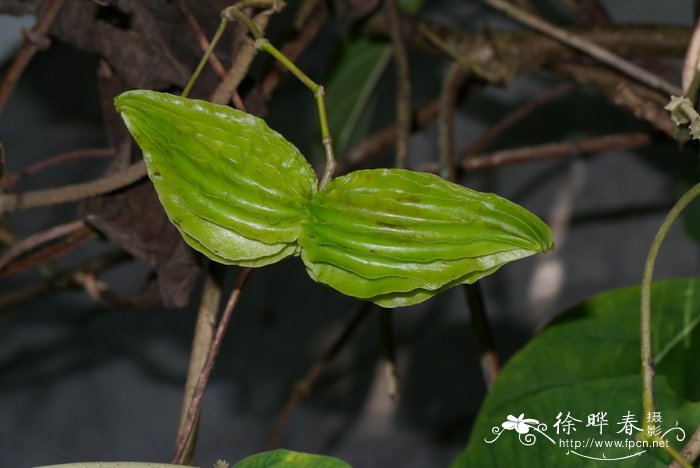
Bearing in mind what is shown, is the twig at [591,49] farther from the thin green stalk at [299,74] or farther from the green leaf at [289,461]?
the green leaf at [289,461]

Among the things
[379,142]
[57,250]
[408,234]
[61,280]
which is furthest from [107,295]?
[408,234]

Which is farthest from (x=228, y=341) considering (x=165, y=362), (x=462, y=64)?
(x=462, y=64)

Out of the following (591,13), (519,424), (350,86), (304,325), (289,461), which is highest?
(591,13)

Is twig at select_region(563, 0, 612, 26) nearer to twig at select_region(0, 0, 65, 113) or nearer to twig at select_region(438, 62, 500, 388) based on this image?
twig at select_region(438, 62, 500, 388)

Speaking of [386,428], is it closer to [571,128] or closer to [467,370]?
[467,370]

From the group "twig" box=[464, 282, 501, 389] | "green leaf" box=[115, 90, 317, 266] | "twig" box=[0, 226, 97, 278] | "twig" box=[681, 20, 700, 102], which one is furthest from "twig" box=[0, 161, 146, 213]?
"twig" box=[681, 20, 700, 102]

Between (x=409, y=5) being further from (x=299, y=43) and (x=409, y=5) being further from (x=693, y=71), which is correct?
(x=693, y=71)
